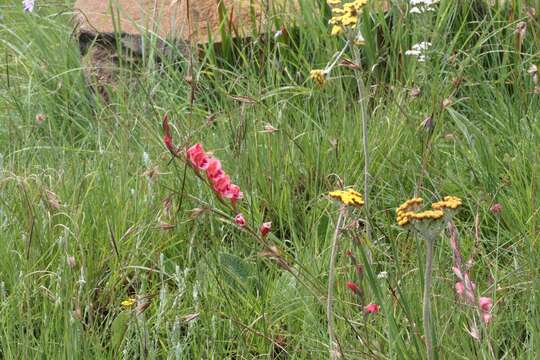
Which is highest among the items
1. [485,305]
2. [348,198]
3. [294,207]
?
[348,198]

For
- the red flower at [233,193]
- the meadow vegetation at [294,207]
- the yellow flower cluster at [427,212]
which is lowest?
the meadow vegetation at [294,207]

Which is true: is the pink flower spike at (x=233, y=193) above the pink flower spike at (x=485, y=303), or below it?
above

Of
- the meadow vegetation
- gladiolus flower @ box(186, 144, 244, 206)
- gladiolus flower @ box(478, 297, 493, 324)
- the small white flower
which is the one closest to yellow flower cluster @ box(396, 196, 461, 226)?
the meadow vegetation

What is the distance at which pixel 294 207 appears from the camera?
9.39ft

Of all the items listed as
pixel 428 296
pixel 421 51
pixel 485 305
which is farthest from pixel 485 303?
pixel 421 51

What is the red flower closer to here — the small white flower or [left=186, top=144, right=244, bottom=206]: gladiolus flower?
[left=186, top=144, right=244, bottom=206]: gladiolus flower

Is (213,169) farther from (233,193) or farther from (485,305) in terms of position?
(485,305)

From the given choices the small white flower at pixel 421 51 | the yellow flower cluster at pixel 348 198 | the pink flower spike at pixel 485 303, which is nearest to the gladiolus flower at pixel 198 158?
the yellow flower cluster at pixel 348 198

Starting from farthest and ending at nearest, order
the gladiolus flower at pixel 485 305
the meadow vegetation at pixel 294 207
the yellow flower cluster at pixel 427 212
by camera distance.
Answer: the meadow vegetation at pixel 294 207, the gladiolus flower at pixel 485 305, the yellow flower cluster at pixel 427 212

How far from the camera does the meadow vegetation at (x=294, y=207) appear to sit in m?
2.01

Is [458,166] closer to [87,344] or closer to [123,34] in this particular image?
[87,344]

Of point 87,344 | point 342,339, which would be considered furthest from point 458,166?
Result: point 87,344

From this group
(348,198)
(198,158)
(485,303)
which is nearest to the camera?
(348,198)

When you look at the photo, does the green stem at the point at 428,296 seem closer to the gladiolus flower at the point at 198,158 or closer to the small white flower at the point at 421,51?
the gladiolus flower at the point at 198,158
